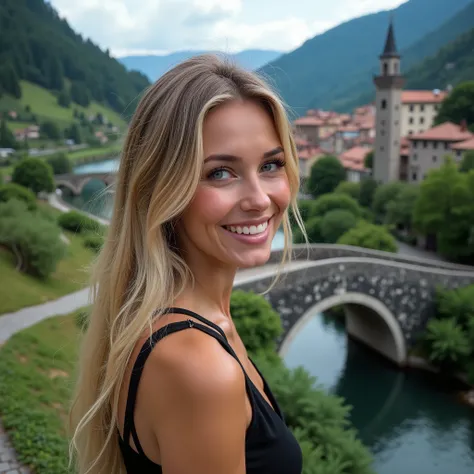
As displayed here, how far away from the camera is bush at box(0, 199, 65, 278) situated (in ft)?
61.8

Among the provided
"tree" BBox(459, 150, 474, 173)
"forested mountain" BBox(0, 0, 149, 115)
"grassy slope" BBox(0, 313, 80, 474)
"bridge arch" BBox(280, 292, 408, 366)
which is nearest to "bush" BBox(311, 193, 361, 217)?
"tree" BBox(459, 150, 474, 173)

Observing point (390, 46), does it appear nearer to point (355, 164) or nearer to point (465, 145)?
point (465, 145)

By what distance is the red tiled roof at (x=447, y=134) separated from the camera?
38472mm

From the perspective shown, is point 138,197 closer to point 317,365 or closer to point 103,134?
point 317,365

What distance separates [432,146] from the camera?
3916 centimetres

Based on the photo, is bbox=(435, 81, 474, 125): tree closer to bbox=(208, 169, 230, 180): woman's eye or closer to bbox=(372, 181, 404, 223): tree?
bbox=(372, 181, 404, 223): tree

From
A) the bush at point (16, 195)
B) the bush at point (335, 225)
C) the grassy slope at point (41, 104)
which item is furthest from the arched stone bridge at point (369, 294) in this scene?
the grassy slope at point (41, 104)

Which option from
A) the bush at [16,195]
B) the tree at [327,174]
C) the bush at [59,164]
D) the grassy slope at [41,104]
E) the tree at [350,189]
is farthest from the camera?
the grassy slope at [41,104]

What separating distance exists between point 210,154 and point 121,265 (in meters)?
0.49

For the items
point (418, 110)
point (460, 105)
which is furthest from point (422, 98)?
point (460, 105)

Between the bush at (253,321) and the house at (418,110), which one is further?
the house at (418,110)

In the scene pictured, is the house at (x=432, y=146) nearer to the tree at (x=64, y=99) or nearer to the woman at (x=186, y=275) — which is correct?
the woman at (x=186, y=275)

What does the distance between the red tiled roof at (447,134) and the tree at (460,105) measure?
4116 millimetres

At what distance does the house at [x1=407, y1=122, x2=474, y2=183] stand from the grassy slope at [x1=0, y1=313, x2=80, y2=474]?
31.2 metres
